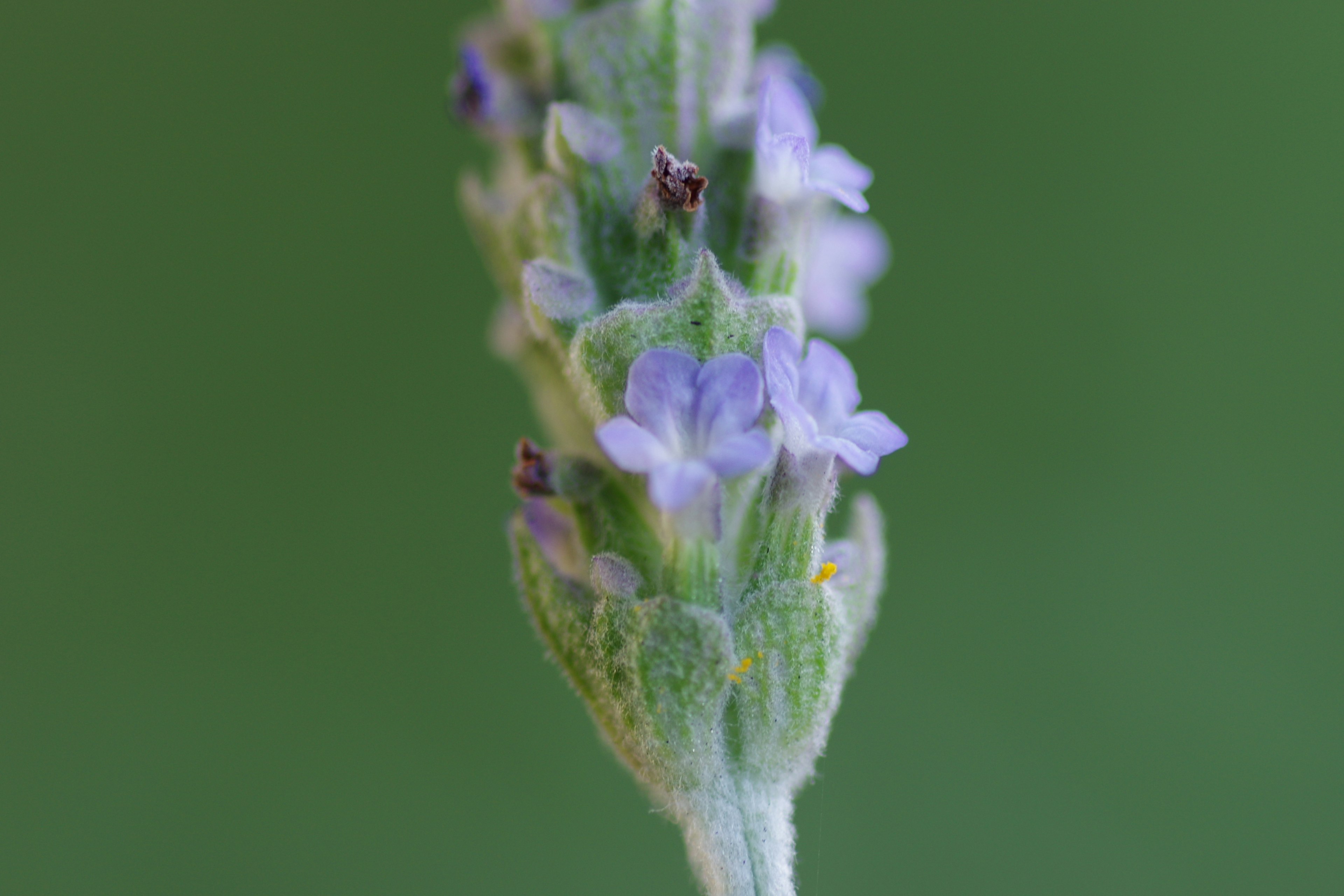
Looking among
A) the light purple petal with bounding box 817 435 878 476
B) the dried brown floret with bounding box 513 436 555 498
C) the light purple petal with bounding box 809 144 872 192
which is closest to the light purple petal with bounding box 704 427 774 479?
the light purple petal with bounding box 817 435 878 476

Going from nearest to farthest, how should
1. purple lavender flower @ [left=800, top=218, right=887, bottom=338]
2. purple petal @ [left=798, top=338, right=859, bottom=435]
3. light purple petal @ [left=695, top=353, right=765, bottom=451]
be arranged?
light purple petal @ [left=695, top=353, right=765, bottom=451] → purple petal @ [left=798, top=338, right=859, bottom=435] → purple lavender flower @ [left=800, top=218, right=887, bottom=338]

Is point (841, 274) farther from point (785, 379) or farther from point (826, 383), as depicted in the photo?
point (785, 379)

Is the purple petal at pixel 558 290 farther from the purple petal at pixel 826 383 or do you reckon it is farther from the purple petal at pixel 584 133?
the purple petal at pixel 826 383

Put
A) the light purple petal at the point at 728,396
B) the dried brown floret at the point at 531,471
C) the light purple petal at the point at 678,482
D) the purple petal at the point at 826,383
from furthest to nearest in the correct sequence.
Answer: the dried brown floret at the point at 531,471, the purple petal at the point at 826,383, the light purple petal at the point at 728,396, the light purple petal at the point at 678,482

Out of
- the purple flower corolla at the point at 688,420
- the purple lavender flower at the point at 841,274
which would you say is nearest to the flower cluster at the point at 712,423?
the purple flower corolla at the point at 688,420

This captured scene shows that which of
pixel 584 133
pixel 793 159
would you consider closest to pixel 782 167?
pixel 793 159

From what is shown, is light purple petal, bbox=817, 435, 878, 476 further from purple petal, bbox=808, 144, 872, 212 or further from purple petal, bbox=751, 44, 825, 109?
purple petal, bbox=751, 44, 825, 109
